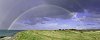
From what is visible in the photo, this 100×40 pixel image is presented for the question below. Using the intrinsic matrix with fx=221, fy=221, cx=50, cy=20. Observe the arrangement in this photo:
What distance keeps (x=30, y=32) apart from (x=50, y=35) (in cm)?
370

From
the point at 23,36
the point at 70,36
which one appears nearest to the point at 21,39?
the point at 23,36

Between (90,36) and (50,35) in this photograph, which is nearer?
(50,35)

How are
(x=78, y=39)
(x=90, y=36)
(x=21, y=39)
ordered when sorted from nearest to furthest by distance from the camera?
(x=21, y=39), (x=78, y=39), (x=90, y=36)

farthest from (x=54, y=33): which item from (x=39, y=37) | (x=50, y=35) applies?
(x=39, y=37)

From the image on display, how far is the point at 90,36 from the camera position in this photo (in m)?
42.4

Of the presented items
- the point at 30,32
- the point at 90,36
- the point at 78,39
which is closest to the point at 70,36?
the point at 78,39

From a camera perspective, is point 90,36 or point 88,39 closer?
point 88,39

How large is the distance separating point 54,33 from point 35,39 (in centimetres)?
551

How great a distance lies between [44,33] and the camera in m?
40.2

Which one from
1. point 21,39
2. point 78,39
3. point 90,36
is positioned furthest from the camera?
point 90,36

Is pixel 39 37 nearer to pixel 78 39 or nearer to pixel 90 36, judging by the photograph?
pixel 78 39

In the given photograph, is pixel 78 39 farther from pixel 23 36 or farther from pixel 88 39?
pixel 23 36

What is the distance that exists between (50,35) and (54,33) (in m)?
1.78

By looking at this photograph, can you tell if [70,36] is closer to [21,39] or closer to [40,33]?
[40,33]
